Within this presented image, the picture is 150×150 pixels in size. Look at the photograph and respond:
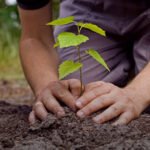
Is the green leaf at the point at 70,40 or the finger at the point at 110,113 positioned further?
the finger at the point at 110,113

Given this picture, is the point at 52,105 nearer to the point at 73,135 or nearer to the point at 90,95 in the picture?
the point at 90,95

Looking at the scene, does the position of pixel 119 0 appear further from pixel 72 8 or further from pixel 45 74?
pixel 45 74

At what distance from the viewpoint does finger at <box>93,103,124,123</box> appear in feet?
5.90

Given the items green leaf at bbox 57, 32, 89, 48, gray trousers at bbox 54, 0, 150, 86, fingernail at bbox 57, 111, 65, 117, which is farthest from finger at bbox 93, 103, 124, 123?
gray trousers at bbox 54, 0, 150, 86

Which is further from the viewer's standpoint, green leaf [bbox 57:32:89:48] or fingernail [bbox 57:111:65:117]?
fingernail [bbox 57:111:65:117]

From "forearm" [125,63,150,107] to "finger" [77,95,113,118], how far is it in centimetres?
13

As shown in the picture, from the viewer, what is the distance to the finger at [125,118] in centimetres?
182

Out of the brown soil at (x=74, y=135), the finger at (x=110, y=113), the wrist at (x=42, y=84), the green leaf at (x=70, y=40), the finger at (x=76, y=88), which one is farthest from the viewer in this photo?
the wrist at (x=42, y=84)

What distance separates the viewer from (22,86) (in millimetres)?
4816

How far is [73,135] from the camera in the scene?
1.67m

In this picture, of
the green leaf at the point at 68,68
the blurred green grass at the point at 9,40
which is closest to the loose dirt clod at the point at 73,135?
the green leaf at the point at 68,68

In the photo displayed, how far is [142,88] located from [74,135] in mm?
416

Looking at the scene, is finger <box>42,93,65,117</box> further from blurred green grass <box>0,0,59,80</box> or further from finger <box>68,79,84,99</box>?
blurred green grass <box>0,0,59,80</box>

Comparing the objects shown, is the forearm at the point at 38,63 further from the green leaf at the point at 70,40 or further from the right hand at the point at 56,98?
the green leaf at the point at 70,40
